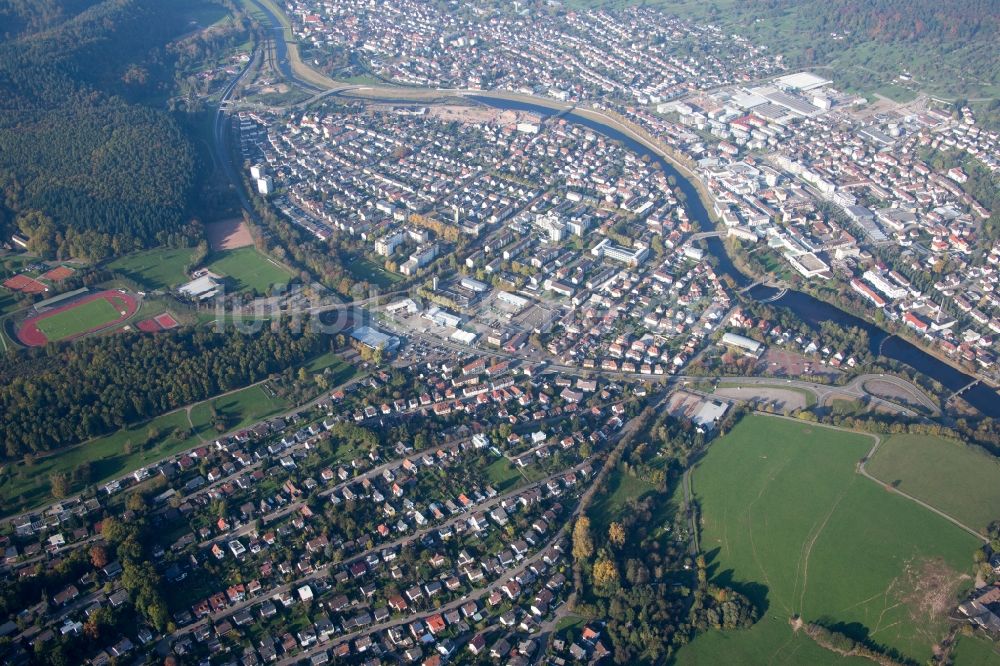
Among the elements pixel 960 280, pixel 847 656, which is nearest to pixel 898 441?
pixel 847 656

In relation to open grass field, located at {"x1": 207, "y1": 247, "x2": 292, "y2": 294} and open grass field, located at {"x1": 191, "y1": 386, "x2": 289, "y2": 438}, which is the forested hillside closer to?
open grass field, located at {"x1": 207, "y1": 247, "x2": 292, "y2": 294}

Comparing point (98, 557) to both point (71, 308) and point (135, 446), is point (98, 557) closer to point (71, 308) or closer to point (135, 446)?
point (135, 446)

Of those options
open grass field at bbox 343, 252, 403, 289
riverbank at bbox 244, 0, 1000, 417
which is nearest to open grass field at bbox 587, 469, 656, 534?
riverbank at bbox 244, 0, 1000, 417

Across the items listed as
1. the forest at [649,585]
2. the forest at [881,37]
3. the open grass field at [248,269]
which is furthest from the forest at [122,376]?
the forest at [881,37]

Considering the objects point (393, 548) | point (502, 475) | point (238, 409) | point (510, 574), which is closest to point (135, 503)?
point (238, 409)

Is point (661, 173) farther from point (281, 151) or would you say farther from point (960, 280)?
point (281, 151)
